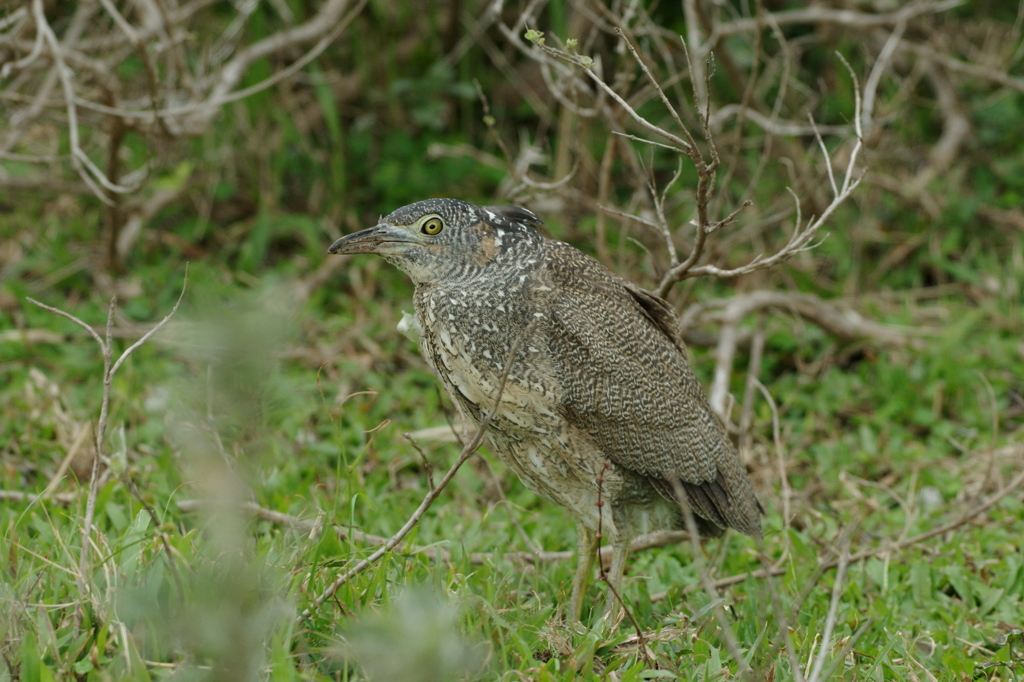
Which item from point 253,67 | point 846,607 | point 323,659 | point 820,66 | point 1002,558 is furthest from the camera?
point 820,66

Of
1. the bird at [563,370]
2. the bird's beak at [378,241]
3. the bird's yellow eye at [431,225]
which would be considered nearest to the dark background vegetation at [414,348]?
the bird at [563,370]

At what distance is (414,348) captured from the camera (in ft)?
19.9

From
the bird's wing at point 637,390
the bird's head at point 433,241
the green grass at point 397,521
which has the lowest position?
the green grass at point 397,521

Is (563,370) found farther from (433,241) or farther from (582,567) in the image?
(582,567)

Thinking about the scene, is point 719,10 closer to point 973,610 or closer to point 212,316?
point 973,610

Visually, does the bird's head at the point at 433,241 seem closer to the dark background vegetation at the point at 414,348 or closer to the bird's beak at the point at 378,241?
the bird's beak at the point at 378,241

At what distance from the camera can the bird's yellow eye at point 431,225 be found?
3.21 m

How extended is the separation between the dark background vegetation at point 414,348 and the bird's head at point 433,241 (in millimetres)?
486

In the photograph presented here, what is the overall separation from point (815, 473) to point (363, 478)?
92.7 inches

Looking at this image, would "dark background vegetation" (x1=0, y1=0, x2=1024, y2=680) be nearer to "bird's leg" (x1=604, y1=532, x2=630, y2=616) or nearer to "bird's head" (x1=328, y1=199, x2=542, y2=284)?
"bird's leg" (x1=604, y1=532, x2=630, y2=616)

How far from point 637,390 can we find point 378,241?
102 centimetres

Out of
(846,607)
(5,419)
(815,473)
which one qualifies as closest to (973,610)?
(846,607)

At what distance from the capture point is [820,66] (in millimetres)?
7738

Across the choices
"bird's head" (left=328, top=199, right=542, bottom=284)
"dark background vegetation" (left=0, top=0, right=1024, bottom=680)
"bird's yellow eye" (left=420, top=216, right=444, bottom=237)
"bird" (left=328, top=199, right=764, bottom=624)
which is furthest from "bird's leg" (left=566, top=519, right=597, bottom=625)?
"bird's yellow eye" (left=420, top=216, right=444, bottom=237)
